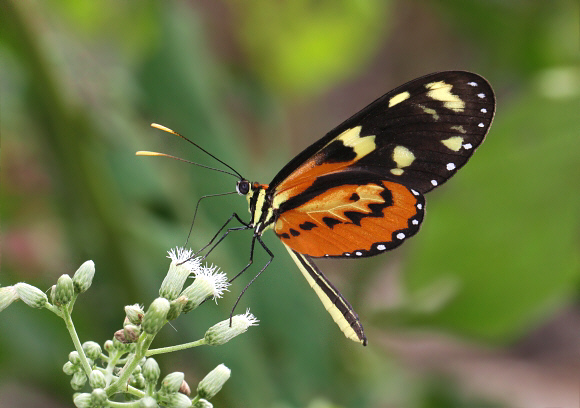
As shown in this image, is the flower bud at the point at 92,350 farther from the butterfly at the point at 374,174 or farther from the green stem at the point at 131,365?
the butterfly at the point at 374,174

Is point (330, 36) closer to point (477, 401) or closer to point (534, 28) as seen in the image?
point (534, 28)

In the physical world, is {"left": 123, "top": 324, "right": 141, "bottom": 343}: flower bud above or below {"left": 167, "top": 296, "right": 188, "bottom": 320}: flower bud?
below

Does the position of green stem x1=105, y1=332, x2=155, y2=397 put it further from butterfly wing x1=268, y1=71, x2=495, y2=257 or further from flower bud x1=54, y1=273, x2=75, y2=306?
butterfly wing x1=268, y1=71, x2=495, y2=257

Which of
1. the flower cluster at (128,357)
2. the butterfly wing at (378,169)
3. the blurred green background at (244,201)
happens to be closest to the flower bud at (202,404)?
the flower cluster at (128,357)

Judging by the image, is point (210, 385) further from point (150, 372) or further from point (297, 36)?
point (297, 36)

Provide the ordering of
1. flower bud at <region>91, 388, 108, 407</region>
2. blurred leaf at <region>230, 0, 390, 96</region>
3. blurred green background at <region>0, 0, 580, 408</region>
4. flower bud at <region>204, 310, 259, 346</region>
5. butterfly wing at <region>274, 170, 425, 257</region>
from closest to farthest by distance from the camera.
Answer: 1. flower bud at <region>91, 388, 108, 407</region>
2. flower bud at <region>204, 310, 259, 346</region>
3. butterfly wing at <region>274, 170, 425, 257</region>
4. blurred green background at <region>0, 0, 580, 408</region>
5. blurred leaf at <region>230, 0, 390, 96</region>

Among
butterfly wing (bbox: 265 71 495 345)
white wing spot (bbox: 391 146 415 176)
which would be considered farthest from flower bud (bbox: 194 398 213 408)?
white wing spot (bbox: 391 146 415 176)

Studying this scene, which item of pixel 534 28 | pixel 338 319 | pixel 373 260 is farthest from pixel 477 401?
pixel 338 319

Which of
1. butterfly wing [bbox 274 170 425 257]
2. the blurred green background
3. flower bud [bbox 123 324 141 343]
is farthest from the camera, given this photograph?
the blurred green background
